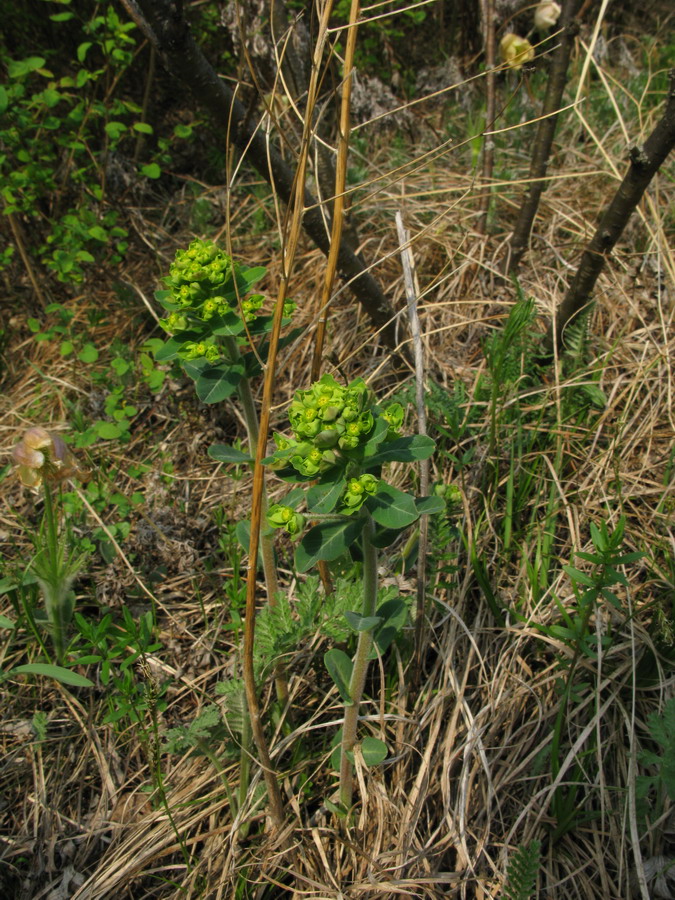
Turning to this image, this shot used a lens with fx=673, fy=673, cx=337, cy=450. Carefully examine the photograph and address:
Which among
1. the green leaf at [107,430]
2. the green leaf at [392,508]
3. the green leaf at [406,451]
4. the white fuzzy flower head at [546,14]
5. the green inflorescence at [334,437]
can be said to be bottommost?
the green leaf at [107,430]

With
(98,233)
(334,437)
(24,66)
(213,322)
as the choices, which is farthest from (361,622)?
(24,66)

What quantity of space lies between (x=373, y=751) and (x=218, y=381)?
3.30 feet

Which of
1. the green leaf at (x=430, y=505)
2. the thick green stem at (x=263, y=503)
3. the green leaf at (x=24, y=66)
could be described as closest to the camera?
the green leaf at (x=430, y=505)

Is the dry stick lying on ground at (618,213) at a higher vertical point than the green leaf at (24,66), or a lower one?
lower

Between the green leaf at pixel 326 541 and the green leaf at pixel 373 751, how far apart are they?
0.60m

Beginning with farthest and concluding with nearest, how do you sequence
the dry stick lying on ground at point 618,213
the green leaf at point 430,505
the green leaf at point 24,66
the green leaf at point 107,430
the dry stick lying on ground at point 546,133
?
the green leaf at point 24,66 < the green leaf at point 107,430 < the dry stick lying on ground at point 546,133 < the dry stick lying on ground at point 618,213 < the green leaf at point 430,505

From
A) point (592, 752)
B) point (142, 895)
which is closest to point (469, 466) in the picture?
point (592, 752)

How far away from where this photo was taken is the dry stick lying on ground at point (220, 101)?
1819 millimetres

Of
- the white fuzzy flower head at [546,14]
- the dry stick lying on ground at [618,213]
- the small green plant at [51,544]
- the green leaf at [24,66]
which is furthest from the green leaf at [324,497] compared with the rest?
the white fuzzy flower head at [546,14]

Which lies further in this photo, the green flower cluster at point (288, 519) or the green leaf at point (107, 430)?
the green leaf at point (107, 430)

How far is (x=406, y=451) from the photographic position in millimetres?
1396

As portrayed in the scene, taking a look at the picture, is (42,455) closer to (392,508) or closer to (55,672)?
(55,672)

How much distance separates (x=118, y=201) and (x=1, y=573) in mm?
2053

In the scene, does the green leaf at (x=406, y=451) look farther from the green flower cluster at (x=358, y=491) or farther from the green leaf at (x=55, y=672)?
the green leaf at (x=55, y=672)
